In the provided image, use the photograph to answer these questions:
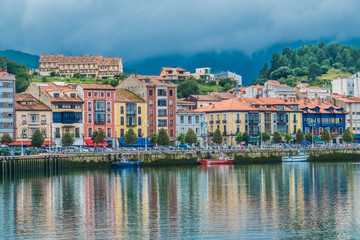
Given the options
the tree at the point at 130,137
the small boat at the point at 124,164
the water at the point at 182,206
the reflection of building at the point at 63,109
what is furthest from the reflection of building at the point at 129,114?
the water at the point at 182,206

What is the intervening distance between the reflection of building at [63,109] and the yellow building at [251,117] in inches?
1134

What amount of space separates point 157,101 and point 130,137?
13.6m

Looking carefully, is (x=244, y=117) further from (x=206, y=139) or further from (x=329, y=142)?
(x=329, y=142)

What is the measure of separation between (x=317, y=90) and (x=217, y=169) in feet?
256

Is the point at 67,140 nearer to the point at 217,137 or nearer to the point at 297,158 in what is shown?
the point at 217,137

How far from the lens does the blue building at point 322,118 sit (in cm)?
16388

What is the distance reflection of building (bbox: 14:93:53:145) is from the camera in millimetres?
128125

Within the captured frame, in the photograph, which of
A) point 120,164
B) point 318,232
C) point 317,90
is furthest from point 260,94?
point 318,232

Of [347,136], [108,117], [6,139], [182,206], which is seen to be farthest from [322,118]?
[182,206]

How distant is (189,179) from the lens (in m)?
97.5

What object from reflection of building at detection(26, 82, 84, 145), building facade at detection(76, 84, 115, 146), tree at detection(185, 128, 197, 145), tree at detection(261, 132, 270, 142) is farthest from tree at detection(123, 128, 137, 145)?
tree at detection(261, 132, 270, 142)

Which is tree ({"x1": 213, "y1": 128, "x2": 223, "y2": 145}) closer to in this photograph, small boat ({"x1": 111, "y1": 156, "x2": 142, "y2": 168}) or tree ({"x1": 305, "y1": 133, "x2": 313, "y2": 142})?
tree ({"x1": 305, "y1": 133, "x2": 313, "y2": 142})

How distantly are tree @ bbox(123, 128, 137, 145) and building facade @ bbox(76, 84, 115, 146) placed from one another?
439 centimetres

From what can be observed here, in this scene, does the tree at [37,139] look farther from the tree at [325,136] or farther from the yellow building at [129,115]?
the tree at [325,136]
